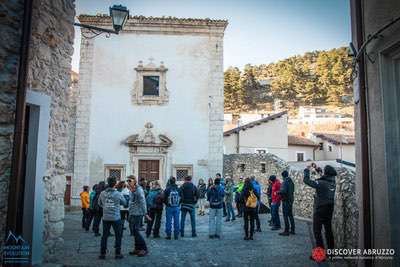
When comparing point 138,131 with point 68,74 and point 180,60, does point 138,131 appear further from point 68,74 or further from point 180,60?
point 68,74

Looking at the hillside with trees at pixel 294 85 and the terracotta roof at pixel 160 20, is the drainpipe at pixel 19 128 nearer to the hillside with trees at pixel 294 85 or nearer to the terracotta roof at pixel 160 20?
the terracotta roof at pixel 160 20

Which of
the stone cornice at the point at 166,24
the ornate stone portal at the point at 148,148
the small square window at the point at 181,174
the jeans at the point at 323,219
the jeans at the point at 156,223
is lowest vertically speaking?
the jeans at the point at 156,223

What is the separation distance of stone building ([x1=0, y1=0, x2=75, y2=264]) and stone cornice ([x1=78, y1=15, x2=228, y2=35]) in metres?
12.2

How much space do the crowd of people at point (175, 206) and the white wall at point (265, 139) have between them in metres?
15.4

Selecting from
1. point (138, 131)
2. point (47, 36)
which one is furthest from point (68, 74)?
point (138, 131)

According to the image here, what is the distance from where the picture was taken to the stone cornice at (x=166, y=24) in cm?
1839

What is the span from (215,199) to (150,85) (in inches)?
406

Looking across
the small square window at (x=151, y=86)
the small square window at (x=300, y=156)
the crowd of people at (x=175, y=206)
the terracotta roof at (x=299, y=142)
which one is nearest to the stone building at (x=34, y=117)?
the crowd of people at (x=175, y=206)

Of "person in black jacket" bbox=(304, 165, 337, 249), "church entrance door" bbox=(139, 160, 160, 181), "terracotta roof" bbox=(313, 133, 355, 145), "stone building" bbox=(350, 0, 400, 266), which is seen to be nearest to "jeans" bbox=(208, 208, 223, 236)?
"person in black jacket" bbox=(304, 165, 337, 249)

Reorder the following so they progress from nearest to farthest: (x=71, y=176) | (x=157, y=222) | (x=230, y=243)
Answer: (x=230, y=243) < (x=157, y=222) < (x=71, y=176)

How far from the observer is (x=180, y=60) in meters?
18.7

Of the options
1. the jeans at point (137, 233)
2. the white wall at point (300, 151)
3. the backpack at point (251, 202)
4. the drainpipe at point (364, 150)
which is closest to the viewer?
the drainpipe at point (364, 150)

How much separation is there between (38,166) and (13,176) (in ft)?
4.24

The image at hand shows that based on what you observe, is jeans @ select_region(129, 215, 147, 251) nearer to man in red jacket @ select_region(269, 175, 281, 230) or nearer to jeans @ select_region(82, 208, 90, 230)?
jeans @ select_region(82, 208, 90, 230)
